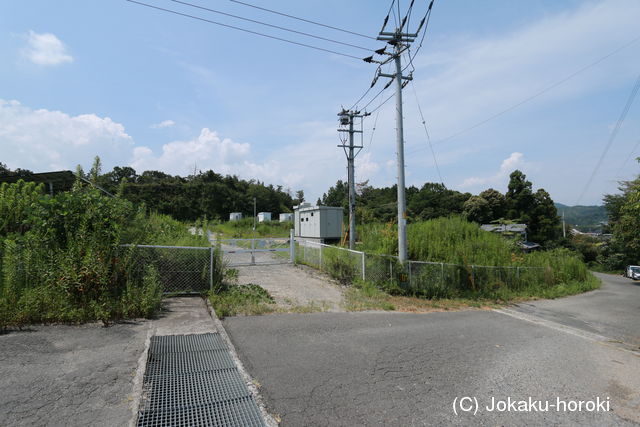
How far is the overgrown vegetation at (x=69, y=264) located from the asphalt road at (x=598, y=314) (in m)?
10.6

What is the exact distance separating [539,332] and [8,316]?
10166 mm

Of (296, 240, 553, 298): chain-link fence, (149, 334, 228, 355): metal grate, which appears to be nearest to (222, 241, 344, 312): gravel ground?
(296, 240, 553, 298): chain-link fence

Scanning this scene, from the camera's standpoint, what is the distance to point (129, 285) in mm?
6324

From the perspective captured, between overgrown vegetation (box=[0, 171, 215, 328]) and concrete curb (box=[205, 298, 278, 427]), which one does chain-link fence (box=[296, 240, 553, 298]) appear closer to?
concrete curb (box=[205, 298, 278, 427])

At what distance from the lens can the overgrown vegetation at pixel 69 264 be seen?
18.2ft

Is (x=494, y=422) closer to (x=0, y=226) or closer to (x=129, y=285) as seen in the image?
(x=129, y=285)

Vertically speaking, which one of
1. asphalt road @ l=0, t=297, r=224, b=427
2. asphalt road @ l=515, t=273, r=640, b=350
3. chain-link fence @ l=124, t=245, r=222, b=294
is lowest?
asphalt road @ l=515, t=273, r=640, b=350

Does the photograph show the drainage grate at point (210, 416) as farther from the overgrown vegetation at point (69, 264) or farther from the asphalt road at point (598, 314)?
the asphalt road at point (598, 314)

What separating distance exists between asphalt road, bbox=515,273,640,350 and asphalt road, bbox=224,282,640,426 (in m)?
2.65

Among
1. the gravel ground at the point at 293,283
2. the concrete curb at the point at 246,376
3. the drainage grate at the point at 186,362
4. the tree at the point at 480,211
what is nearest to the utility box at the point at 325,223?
the gravel ground at the point at 293,283

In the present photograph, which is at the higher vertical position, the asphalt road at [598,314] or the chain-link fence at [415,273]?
the chain-link fence at [415,273]

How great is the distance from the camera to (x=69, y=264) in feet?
19.7

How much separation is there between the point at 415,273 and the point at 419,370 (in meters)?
6.44

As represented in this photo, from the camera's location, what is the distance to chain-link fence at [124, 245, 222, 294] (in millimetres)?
7703
